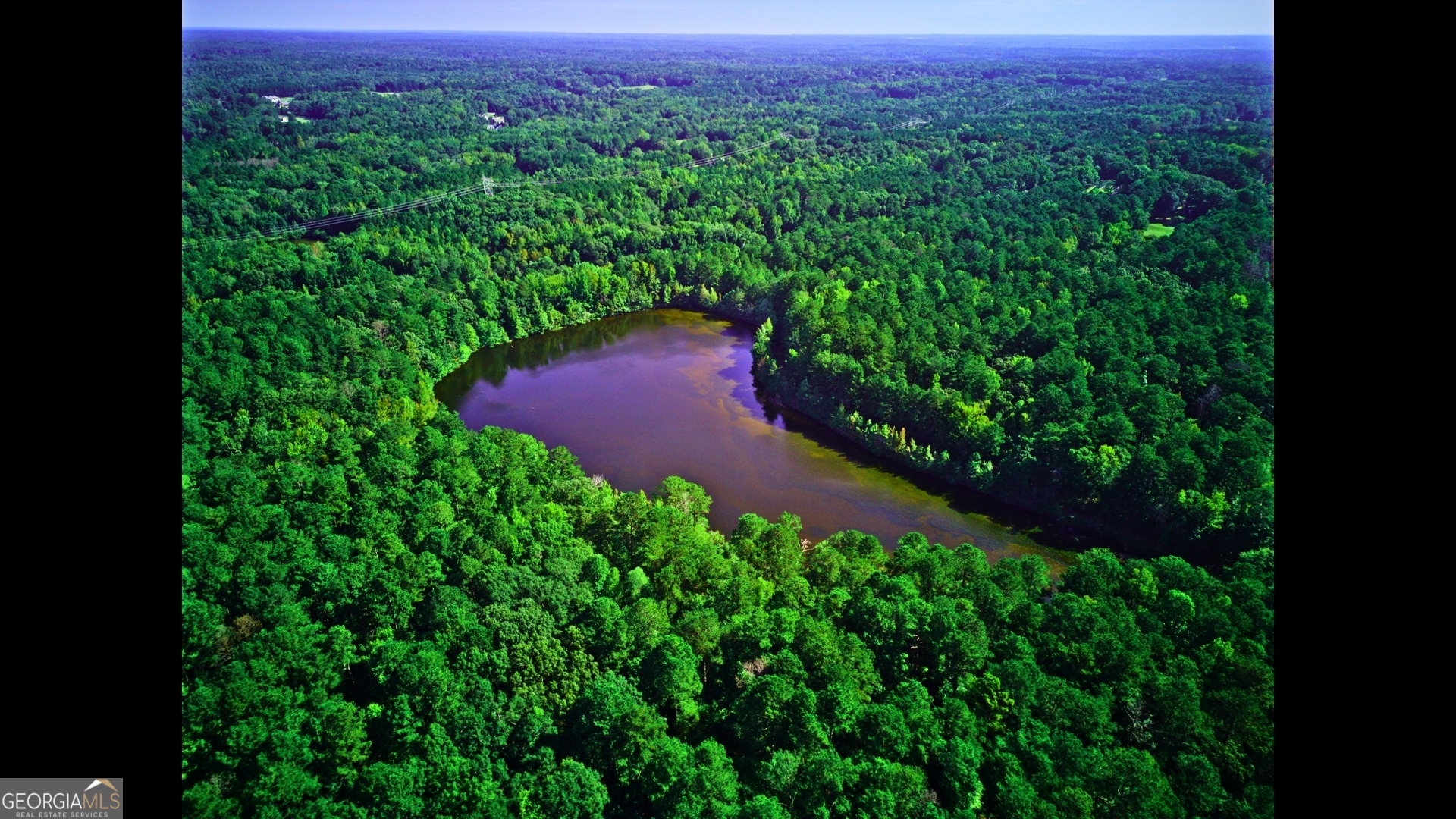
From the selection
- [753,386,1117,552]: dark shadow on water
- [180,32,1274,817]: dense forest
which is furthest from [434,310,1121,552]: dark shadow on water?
[180,32,1274,817]: dense forest

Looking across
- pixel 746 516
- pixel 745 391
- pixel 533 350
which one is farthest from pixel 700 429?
pixel 533 350

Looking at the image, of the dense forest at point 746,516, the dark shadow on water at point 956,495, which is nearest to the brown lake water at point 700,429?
the dark shadow on water at point 956,495

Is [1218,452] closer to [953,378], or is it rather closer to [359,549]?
[953,378]

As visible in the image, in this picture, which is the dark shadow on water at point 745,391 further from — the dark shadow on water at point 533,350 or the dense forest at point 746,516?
the dense forest at point 746,516

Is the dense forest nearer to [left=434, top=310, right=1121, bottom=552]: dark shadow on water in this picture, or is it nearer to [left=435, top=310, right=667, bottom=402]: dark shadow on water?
[left=434, top=310, right=1121, bottom=552]: dark shadow on water

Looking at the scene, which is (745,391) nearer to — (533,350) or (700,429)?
(700,429)
